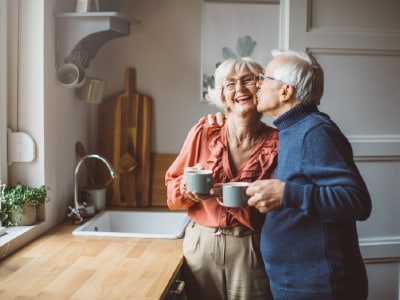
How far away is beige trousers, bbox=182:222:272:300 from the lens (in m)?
1.62

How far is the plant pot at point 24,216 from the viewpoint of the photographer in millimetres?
1857

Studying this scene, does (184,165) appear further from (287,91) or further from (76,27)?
(76,27)

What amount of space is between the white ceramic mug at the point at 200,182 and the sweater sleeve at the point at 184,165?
190mm

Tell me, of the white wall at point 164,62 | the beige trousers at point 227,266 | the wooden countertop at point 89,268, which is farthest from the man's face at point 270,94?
the white wall at point 164,62

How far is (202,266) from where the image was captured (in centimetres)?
167

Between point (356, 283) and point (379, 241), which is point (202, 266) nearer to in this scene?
point (356, 283)

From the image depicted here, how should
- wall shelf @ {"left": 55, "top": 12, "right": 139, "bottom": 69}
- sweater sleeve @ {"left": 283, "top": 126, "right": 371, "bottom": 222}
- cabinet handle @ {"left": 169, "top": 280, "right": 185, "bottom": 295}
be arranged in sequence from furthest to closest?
wall shelf @ {"left": 55, "top": 12, "right": 139, "bottom": 69} → cabinet handle @ {"left": 169, "top": 280, "right": 185, "bottom": 295} → sweater sleeve @ {"left": 283, "top": 126, "right": 371, "bottom": 222}

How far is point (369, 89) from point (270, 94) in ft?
2.89

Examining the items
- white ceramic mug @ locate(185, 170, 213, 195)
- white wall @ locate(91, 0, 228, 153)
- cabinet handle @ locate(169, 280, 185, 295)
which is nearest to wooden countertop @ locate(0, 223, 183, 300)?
cabinet handle @ locate(169, 280, 185, 295)

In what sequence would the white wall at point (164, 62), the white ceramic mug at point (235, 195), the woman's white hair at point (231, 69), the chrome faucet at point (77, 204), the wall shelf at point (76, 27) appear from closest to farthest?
the white ceramic mug at point (235, 195)
the woman's white hair at point (231, 69)
the wall shelf at point (76, 27)
the chrome faucet at point (77, 204)
the white wall at point (164, 62)

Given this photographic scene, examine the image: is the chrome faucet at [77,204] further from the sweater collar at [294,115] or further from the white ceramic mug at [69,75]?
the sweater collar at [294,115]

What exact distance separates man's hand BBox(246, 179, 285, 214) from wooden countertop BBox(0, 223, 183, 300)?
382 mm

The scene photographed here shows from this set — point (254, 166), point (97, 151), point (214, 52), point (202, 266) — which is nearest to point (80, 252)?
point (202, 266)

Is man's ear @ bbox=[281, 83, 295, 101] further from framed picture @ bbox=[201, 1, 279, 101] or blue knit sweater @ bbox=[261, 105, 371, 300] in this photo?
framed picture @ bbox=[201, 1, 279, 101]
